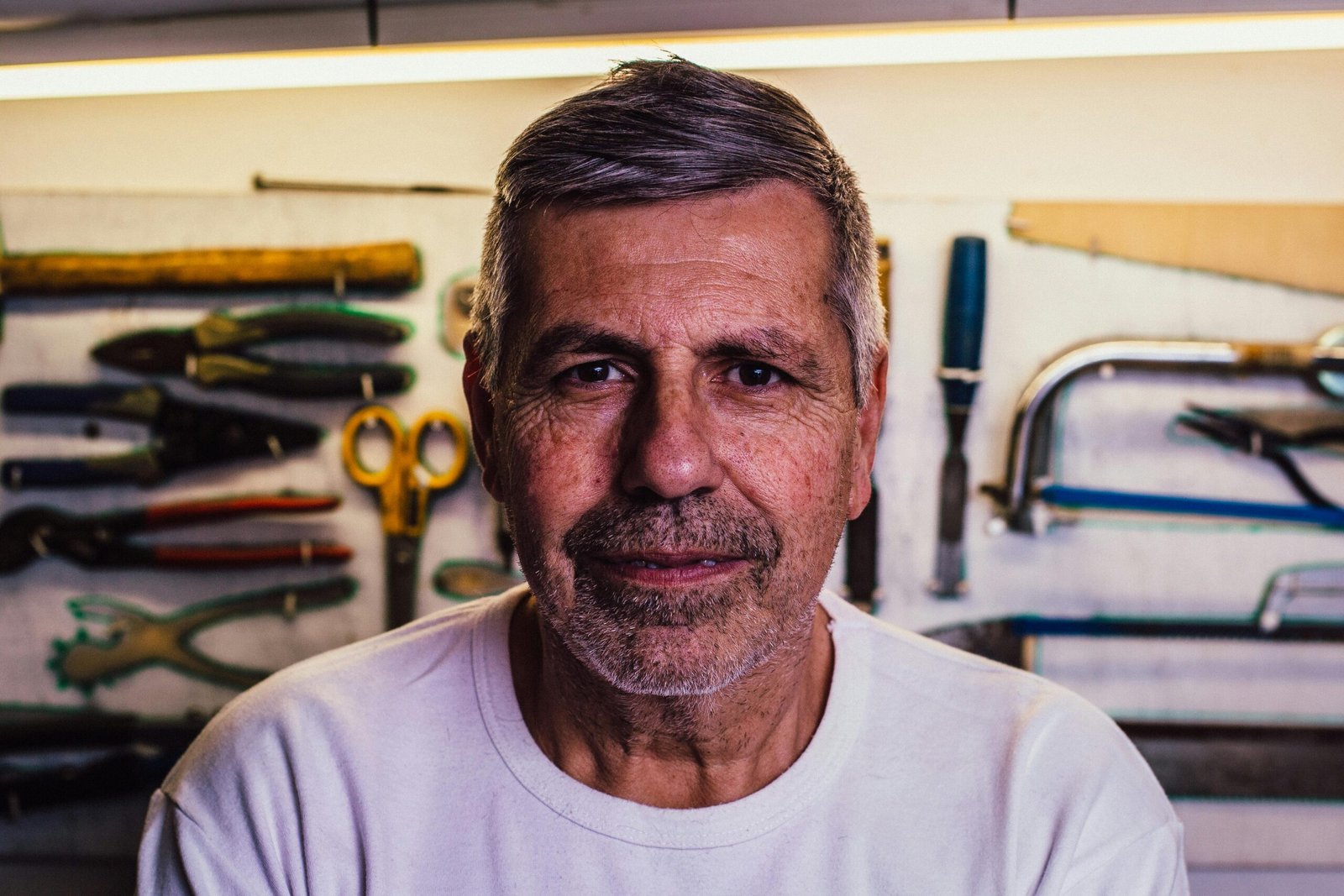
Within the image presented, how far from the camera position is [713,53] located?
116 cm

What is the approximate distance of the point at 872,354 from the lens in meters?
0.92

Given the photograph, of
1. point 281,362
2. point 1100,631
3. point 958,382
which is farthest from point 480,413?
point 1100,631

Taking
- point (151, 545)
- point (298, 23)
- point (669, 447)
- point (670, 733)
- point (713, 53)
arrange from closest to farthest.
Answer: point (669, 447) → point (670, 733) → point (713, 53) → point (298, 23) → point (151, 545)

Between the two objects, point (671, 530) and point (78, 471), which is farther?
point (78, 471)

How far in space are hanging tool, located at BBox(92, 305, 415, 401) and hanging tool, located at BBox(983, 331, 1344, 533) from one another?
0.90 metres

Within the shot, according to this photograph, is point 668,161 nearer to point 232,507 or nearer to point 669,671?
point 669,671

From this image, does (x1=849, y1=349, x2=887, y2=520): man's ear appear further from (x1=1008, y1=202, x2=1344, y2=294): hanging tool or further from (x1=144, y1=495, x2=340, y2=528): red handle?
(x1=144, y1=495, x2=340, y2=528): red handle

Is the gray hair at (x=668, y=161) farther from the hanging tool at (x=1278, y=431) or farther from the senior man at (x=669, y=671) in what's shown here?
the hanging tool at (x=1278, y=431)

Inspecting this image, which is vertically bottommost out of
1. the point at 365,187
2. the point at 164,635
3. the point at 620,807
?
the point at 164,635

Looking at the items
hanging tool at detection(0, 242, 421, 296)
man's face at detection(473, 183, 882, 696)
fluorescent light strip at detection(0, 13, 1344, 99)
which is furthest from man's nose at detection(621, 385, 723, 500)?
hanging tool at detection(0, 242, 421, 296)

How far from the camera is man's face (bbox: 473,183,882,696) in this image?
2.51 ft

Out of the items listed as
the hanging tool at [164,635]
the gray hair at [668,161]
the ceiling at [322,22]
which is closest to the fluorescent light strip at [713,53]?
the ceiling at [322,22]

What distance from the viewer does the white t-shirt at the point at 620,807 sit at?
0.80m

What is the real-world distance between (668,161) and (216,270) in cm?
95
